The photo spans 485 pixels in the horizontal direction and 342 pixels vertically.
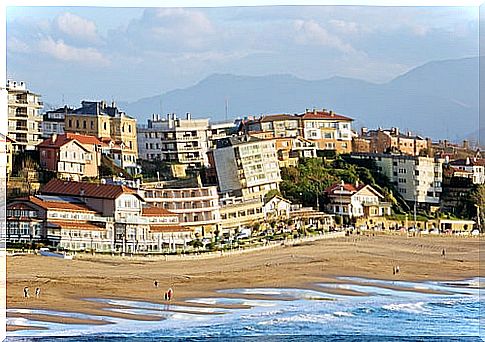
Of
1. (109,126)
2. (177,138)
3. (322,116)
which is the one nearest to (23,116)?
(109,126)

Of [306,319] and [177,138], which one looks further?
[177,138]

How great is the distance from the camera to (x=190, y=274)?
6.87m

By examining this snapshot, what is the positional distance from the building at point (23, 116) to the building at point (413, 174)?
2.20 metres

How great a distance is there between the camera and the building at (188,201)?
688cm

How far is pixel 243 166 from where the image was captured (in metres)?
6.98

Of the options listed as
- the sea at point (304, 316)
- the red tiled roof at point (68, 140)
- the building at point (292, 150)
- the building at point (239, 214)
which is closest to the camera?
the sea at point (304, 316)

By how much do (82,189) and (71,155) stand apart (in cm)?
24

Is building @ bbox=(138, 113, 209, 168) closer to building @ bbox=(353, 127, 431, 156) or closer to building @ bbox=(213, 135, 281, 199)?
building @ bbox=(213, 135, 281, 199)

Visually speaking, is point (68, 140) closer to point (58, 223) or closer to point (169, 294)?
point (58, 223)

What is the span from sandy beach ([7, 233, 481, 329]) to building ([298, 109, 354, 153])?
67 centimetres

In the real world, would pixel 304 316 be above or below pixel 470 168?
below

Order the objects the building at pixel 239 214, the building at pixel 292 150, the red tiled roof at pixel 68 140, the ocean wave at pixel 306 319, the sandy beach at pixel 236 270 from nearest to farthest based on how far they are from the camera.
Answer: the ocean wave at pixel 306 319 → the sandy beach at pixel 236 270 → the red tiled roof at pixel 68 140 → the building at pixel 239 214 → the building at pixel 292 150

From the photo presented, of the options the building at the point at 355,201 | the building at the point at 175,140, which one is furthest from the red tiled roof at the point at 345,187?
the building at the point at 175,140

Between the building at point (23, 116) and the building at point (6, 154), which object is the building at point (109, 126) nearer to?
the building at point (23, 116)
